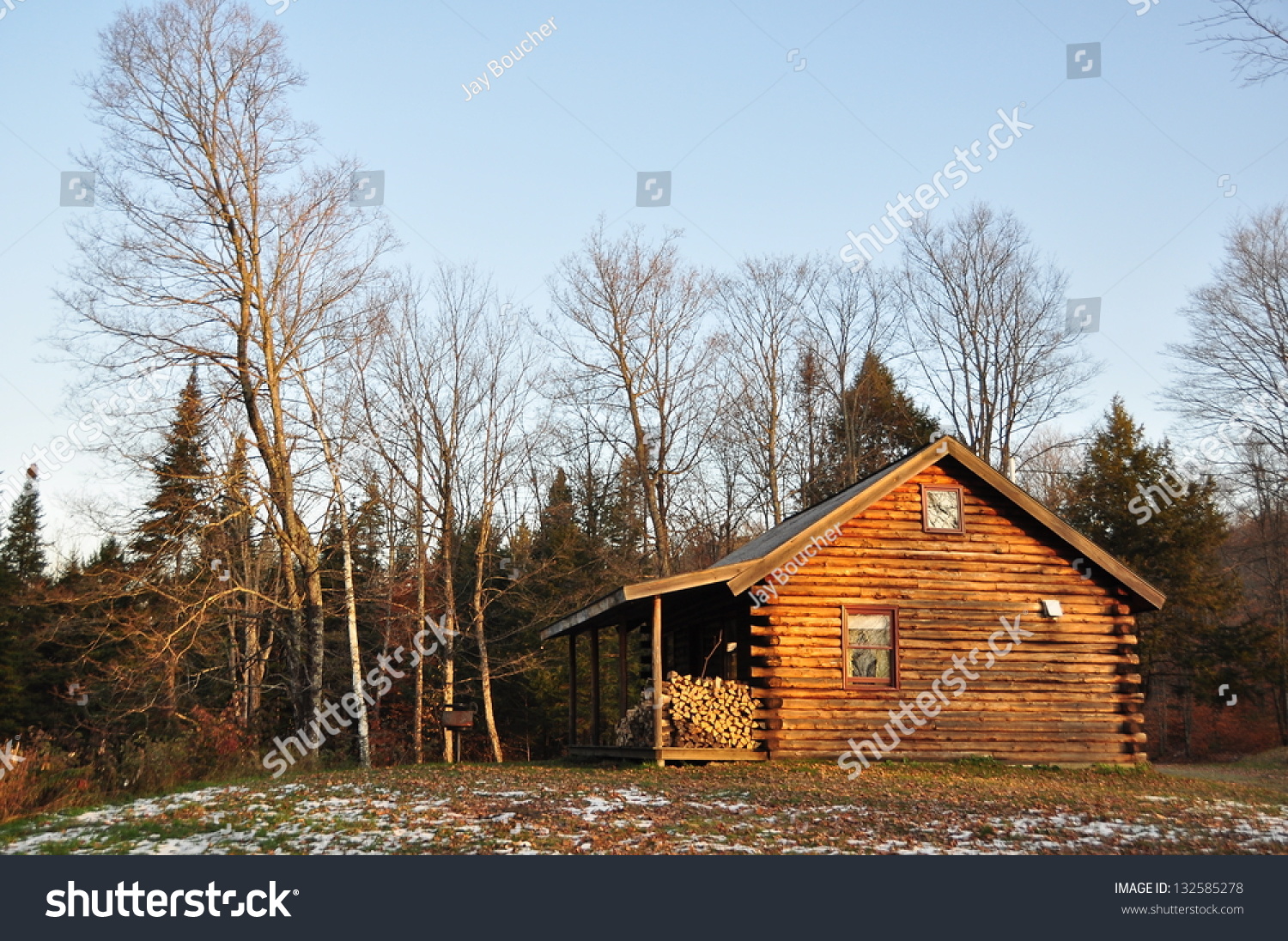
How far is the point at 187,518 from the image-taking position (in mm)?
20391

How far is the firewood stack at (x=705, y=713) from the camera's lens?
1794 centimetres

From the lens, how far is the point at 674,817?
1145cm

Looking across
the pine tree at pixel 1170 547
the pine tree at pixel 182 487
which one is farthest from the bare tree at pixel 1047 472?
the pine tree at pixel 182 487

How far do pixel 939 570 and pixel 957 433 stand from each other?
17.7 metres

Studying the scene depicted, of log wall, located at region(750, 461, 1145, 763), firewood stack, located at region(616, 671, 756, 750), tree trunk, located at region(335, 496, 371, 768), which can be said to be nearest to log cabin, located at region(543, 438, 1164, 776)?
log wall, located at region(750, 461, 1145, 763)

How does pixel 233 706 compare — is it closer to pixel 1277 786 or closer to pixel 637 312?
pixel 637 312

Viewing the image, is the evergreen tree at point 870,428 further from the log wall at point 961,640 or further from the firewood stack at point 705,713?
the firewood stack at point 705,713

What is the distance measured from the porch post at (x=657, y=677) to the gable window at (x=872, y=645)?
3.53 m

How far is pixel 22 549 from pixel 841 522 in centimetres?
3610

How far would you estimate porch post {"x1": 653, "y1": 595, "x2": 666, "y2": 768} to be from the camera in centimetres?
1748

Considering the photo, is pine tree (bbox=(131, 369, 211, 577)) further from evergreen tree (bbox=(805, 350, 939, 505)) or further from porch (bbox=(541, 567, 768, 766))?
evergreen tree (bbox=(805, 350, 939, 505))

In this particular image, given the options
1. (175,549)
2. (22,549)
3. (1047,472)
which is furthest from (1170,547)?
(22,549)

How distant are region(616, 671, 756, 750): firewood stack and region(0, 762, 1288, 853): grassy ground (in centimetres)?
132
